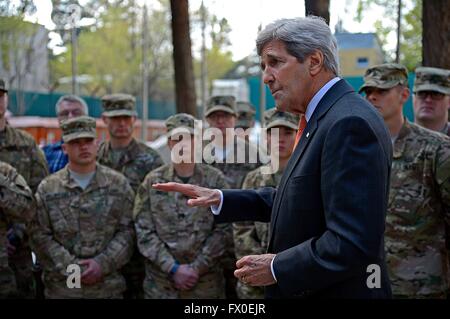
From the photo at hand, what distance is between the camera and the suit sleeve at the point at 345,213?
2035 millimetres

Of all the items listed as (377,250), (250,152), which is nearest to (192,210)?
(250,152)

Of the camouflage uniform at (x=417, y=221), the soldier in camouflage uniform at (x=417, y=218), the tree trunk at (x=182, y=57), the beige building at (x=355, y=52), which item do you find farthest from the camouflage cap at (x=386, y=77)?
the tree trunk at (x=182, y=57)

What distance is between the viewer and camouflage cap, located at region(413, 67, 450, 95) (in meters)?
4.71

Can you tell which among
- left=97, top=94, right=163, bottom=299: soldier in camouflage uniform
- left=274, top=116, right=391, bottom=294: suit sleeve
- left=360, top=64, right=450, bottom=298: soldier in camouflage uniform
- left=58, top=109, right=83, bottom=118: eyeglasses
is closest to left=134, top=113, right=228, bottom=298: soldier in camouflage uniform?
left=97, top=94, right=163, bottom=299: soldier in camouflage uniform

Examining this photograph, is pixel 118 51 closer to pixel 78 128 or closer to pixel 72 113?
pixel 72 113

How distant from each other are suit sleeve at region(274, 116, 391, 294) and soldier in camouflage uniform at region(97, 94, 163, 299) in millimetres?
3819

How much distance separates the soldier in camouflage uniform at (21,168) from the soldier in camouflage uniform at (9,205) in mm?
332

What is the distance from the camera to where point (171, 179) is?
493 cm

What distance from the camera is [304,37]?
A: 226 centimetres

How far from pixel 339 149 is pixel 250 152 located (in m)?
4.23

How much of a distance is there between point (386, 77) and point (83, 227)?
269 cm

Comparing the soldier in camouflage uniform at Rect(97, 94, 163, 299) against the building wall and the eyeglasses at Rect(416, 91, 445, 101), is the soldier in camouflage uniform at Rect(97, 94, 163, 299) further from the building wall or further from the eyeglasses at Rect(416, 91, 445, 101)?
the building wall

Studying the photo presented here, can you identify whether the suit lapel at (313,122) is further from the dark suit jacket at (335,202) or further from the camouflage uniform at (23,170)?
the camouflage uniform at (23,170)
